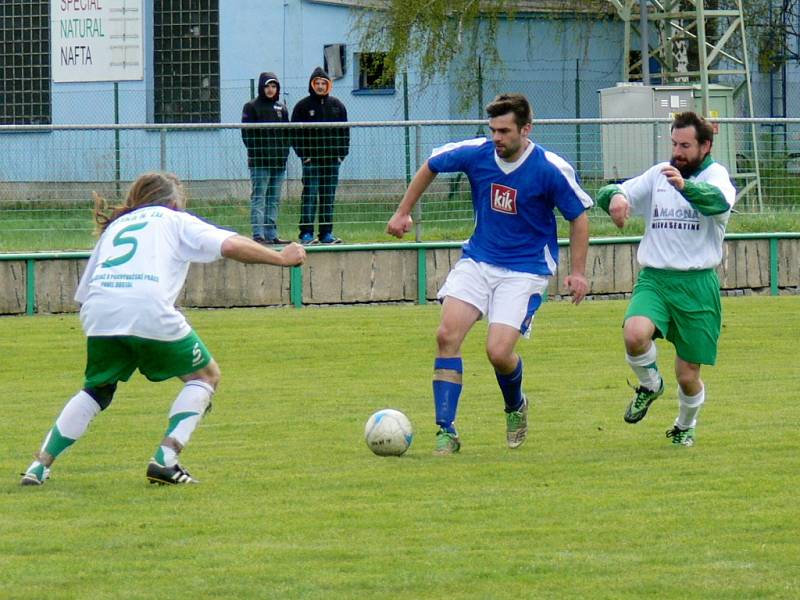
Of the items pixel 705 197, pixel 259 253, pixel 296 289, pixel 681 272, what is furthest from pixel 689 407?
A: pixel 296 289

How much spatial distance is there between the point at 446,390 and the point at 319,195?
30.2 ft

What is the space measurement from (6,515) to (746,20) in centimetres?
2558

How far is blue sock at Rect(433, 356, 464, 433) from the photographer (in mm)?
8734

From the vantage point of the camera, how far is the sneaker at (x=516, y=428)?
8969 mm

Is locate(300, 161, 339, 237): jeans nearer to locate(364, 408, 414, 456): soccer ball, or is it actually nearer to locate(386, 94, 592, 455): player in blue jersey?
locate(386, 94, 592, 455): player in blue jersey

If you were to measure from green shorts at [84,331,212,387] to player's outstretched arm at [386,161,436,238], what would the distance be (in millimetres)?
1506

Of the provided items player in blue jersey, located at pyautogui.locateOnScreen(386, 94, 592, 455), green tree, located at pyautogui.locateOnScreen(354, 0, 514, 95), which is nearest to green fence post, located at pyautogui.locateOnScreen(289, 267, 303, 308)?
player in blue jersey, located at pyautogui.locateOnScreen(386, 94, 592, 455)

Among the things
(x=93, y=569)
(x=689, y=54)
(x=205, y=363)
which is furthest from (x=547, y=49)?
(x=93, y=569)

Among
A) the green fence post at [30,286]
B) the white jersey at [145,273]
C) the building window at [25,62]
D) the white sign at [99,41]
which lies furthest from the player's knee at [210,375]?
the building window at [25,62]

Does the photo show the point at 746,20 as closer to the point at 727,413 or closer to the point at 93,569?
the point at 727,413

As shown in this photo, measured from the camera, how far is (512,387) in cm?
898

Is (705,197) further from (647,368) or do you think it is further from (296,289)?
(296,289)

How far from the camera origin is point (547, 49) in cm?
3133

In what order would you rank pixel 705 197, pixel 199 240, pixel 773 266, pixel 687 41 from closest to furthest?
pixel 199 240 < pixel 705 197 < pixel 773 266 < pixel 687 41
